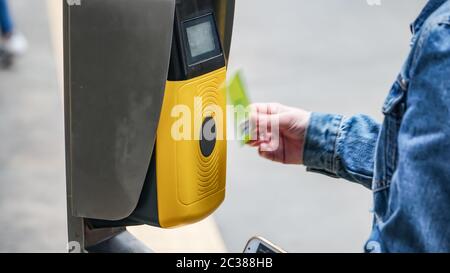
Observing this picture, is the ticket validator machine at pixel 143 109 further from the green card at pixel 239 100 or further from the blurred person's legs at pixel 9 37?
the blurred person's legs at pixel 9 37

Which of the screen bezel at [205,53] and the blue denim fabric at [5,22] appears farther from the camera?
the blue denim fabric at [5,22]

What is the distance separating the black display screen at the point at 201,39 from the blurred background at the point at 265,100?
0.55 m

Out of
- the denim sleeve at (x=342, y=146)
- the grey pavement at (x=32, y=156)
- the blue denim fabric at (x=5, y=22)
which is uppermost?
the blue denim fabric at (x=5, y=22)

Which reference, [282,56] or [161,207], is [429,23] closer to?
[161,207]

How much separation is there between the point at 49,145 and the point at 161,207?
185 cm

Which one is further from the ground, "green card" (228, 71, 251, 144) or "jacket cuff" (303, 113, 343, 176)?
"green card" (228, 71, 251, 144)

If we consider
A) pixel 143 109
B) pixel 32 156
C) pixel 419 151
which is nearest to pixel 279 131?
pixel 143 109

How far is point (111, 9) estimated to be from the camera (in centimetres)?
104

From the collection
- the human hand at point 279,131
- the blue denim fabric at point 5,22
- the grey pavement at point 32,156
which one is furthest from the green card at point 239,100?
the blue denim fabric at point 5,22

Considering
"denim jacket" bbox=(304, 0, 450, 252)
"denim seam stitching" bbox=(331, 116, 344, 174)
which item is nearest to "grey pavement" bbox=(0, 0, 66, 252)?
"denim seam stitching" bbox=(331, 116, 344, 174)

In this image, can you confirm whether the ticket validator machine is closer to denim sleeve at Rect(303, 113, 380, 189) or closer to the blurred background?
denim sleeve at Rect(303, 113, 380, 189)

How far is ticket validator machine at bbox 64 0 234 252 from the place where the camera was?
1055 mm

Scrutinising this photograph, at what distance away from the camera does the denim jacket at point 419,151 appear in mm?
801

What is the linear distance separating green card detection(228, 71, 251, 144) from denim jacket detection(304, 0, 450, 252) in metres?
0.29
